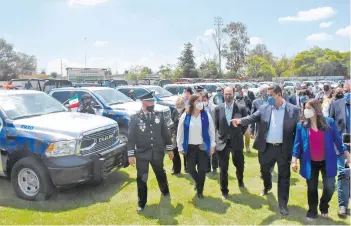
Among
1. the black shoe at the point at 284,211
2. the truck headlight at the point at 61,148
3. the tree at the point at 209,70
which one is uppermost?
the tree at the point at 209,70

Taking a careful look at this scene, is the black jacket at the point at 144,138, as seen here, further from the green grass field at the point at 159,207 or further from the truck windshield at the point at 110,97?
the truck windshield at the point at 110,97

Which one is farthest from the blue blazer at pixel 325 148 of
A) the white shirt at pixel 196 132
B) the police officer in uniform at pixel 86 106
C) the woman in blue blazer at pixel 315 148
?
the police officer in uniform at pixel 86 106

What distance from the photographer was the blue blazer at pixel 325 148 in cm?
403

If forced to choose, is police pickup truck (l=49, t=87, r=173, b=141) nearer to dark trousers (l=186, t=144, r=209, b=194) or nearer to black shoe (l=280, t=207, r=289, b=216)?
dark trousers (l=186, t=144, r=209, b=194)

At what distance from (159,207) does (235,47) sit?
7166 cm

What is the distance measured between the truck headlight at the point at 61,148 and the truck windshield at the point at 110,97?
4025 millimetres

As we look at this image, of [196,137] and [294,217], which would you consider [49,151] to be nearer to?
[196,137]

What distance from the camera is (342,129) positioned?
5.20 metres

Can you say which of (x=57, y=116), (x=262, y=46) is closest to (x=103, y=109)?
(x=57, y=116)

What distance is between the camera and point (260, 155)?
15.8ft

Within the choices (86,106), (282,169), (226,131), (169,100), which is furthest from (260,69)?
(282,169)

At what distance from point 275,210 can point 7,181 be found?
5.23 metres

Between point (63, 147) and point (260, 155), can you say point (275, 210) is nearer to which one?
point (260, 155)

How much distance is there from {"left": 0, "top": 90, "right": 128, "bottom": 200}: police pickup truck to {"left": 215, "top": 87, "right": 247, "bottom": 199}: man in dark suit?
1.95 m
